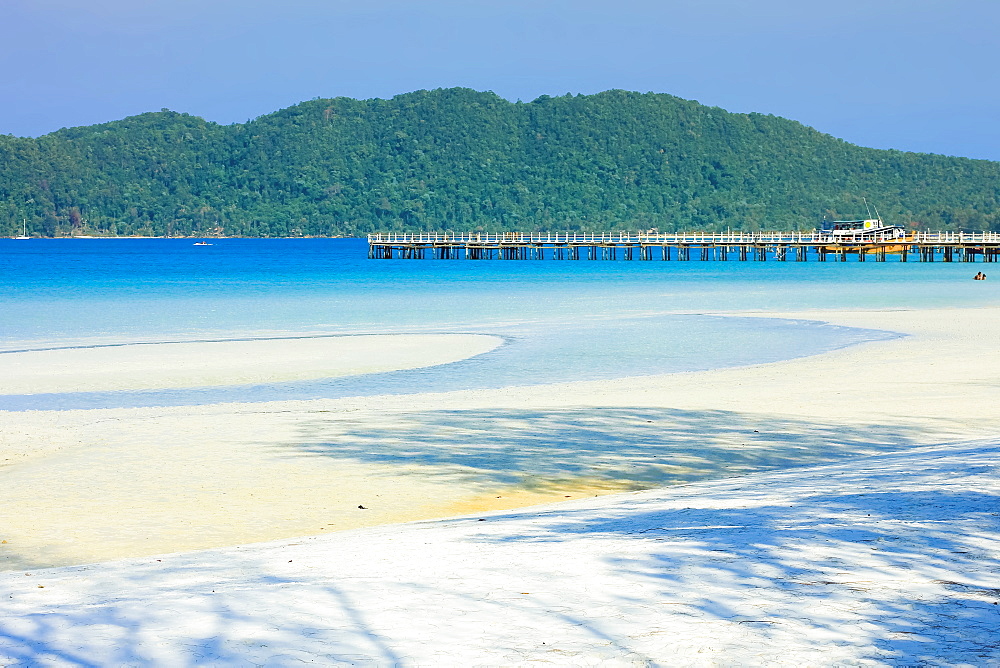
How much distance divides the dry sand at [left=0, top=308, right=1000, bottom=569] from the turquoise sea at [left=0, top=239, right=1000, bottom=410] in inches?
96.2

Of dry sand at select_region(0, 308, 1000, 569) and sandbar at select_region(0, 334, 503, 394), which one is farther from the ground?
dry sand at select_region(0, 308, 1000, 569)

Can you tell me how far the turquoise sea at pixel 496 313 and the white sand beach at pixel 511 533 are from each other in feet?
14.8

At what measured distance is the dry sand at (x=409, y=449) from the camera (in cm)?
Result: 914

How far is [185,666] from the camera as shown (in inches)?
179

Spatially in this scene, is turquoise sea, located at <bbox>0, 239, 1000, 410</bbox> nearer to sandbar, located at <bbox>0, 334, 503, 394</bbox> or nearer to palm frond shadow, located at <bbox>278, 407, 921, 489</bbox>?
sandbar, located at <bbox>0, 334, 503, 394</bbox>

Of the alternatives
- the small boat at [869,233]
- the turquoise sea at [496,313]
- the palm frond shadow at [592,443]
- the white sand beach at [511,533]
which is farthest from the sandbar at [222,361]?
the small boat at [869,233]

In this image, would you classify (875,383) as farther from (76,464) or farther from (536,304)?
(536,304)

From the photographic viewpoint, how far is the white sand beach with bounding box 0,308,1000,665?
481 cm

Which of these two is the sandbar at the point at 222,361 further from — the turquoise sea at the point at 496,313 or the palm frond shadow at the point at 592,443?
the palm frond shadow at the point at 592,443

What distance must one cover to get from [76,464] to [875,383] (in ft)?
37.7

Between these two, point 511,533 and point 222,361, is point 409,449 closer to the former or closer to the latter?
point 511,533

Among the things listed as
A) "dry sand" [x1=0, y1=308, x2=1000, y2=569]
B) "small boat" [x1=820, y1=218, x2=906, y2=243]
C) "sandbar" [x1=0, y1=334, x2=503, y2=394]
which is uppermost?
"small boat" [x1=820, y1=218, x2=906, y2=243]

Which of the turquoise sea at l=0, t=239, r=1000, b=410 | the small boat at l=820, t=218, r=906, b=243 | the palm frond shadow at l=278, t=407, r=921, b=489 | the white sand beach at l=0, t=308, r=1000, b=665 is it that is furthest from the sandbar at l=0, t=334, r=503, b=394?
the small boat at l=820, t=218, r=906, b=243

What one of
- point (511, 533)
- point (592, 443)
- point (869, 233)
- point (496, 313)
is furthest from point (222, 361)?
point (869, 233)
